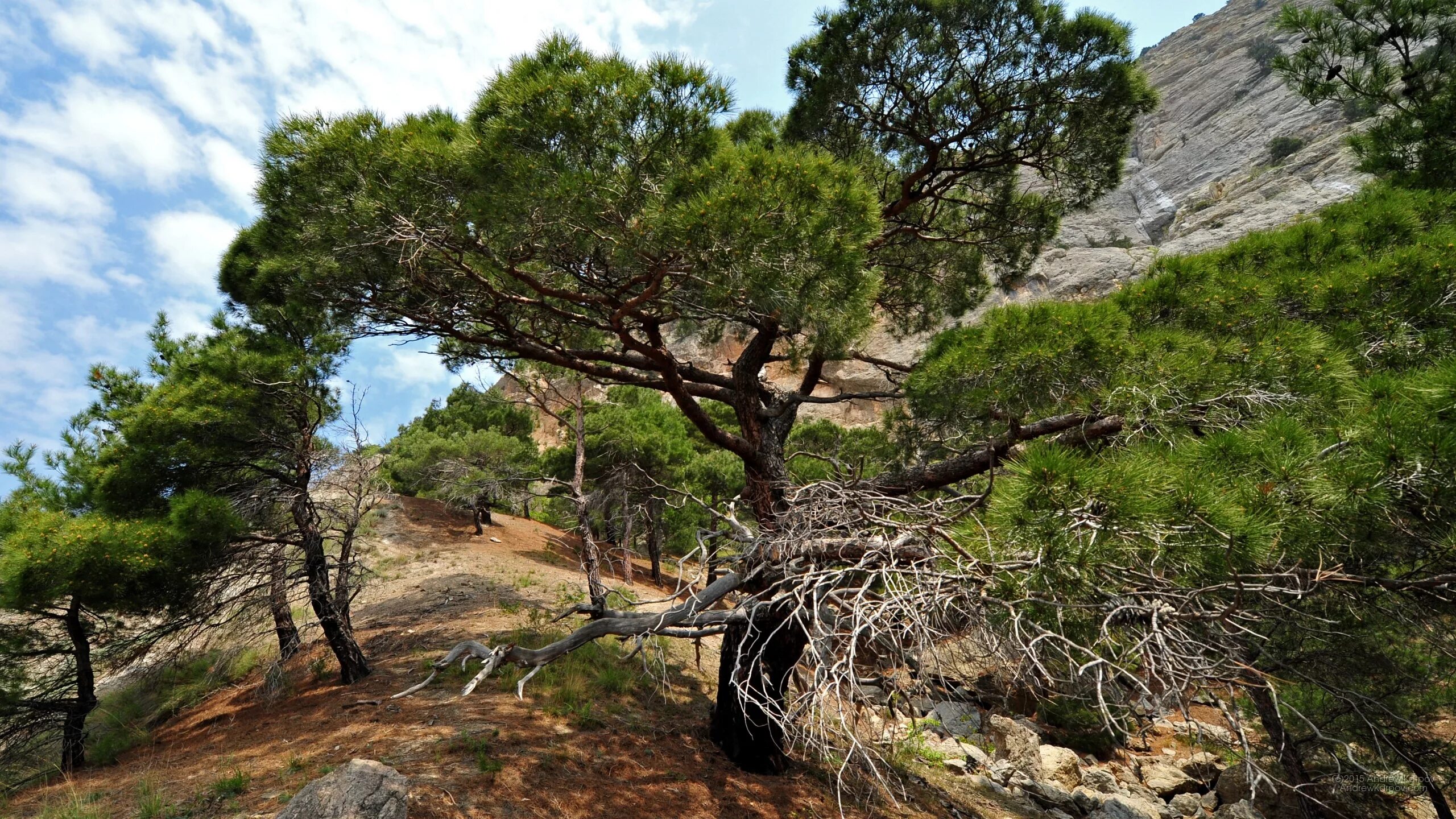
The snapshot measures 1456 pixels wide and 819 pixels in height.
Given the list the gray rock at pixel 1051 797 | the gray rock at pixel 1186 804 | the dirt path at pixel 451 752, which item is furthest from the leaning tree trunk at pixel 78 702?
the gray rock at pixel 1186 804

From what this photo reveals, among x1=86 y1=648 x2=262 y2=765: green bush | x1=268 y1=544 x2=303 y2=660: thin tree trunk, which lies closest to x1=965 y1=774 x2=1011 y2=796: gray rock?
x1=268 y1=544 x2=303 y2=660: thin tree trunk

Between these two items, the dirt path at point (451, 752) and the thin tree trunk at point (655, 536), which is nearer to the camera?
the dirt path at point (451, 752)

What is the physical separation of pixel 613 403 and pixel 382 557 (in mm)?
6207

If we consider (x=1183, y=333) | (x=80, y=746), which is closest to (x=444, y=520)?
(x=80, y=746)

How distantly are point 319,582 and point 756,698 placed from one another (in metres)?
5.03

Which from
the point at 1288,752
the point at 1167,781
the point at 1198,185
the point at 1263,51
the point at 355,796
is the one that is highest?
the point at 1263,51

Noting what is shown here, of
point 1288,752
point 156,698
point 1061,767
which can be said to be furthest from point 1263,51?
point 156,698

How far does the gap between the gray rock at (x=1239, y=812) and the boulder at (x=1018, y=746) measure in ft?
6.29

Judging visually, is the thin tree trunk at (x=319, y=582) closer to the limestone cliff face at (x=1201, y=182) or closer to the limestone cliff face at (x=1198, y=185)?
the limestone cliff face at (x=1198, y=185)

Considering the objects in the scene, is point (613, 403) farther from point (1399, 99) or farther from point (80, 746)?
point (1399, 99)

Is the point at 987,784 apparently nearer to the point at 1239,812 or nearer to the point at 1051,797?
the point at 1051,797

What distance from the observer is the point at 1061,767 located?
314 inches

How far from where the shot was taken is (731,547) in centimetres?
654

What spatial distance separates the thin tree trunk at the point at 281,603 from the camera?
250 inches
